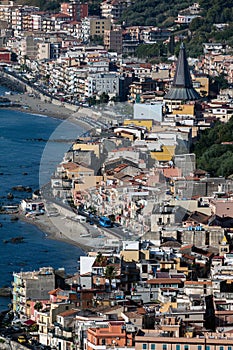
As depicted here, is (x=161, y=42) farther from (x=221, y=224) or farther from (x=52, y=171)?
(x=221, y=224)

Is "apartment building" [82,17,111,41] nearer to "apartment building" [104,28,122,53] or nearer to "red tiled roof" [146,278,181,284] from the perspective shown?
"apartment building" [104,28,122,53]

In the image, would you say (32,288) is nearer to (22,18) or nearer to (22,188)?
(22,188)

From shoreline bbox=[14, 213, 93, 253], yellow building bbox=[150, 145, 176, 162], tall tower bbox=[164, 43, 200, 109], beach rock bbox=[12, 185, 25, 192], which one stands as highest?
tall tower bbox=[164, 43, 200, 109]

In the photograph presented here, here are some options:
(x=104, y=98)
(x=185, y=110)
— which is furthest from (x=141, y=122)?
(x=104, y=98)

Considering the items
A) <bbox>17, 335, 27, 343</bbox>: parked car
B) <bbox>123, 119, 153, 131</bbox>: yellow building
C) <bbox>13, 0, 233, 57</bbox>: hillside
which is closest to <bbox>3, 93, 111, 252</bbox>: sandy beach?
<bbox>17, 335, 27, 343</bbox>: parked car

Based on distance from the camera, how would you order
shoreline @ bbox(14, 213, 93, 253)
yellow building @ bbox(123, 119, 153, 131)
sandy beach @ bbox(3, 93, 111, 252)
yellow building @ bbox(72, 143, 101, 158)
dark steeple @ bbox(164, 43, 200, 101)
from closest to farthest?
sandy beach @ bbox(3, 93, 111, 252), shoreline @ bbox(14, 213, 93, 253), yellow building @ bbox(72, 143, 101, 158), yellow building @ bbox(123, 119, 153, 131), dark steeple @ bbox(164, 43, 200, 101)

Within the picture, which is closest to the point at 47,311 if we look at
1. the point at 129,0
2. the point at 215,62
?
the point at 215,62
